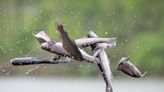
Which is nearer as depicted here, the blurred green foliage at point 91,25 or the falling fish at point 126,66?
the falling fish at point 126,66

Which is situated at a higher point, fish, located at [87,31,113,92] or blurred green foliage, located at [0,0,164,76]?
blurred green foliage, located at [0,0,164,76]

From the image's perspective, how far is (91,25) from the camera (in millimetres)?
2734

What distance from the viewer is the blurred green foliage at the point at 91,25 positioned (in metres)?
2.71

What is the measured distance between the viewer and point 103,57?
1062 millimetres

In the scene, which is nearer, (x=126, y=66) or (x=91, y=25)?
(x=126, y=66)

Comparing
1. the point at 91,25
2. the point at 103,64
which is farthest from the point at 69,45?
the point at 91,25

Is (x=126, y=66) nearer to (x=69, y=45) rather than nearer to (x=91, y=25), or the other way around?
(x=69, y=45)

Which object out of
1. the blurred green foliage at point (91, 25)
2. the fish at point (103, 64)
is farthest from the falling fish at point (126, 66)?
the blurred green foliage at point (91, 25)

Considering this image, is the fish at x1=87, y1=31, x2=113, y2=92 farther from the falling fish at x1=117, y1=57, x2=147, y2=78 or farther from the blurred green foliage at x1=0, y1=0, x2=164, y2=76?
the blurred green foliage at x1=0, y1=0, x2=164, y2=76

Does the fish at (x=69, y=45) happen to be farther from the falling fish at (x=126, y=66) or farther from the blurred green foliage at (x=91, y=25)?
the blurred green foliage at (x=91, y=25)

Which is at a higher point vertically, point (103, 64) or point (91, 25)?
point (91, 25)

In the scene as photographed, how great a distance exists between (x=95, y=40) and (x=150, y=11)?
1823 mm

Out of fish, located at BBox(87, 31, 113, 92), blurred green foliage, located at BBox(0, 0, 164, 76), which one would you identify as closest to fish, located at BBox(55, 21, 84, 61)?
fish, located at BBox(87, 31, 113, 92)

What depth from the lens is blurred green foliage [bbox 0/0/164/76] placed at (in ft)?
8.87
